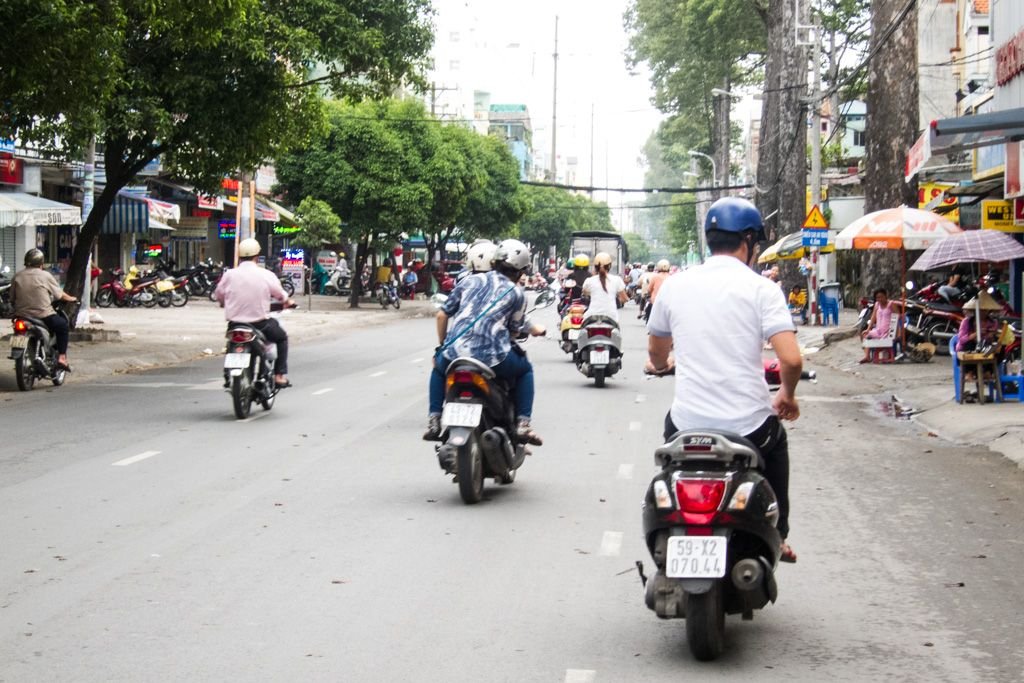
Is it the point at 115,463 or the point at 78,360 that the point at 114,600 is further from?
the point at 78,360

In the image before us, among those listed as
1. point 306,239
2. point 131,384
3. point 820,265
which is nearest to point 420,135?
point 306,239

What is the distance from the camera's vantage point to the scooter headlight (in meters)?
5.33

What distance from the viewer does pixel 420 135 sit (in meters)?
Answer: 47.6

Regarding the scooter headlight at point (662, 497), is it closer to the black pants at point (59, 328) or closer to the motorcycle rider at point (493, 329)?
the motorcycle rider at point (493, 329)

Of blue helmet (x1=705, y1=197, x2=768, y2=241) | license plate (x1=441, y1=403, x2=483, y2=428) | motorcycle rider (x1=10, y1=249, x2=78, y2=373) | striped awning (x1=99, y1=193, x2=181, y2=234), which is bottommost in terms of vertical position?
license plate (x1=441, y1=403, x2=483, y2=428)

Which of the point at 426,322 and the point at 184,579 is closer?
the point at 184,579

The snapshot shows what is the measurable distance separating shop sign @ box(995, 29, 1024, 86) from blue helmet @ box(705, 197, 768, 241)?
45.8 feet

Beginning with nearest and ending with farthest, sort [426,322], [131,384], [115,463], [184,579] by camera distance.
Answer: [184,579], [115,463], [131,384], [426,322]

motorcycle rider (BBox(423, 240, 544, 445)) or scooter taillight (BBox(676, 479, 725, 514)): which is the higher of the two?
motorcycle rider (BBox(423, 240, 544, 445))

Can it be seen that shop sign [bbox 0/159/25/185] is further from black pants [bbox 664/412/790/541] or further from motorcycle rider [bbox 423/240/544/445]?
black pants [bbox 664/412/790/541]

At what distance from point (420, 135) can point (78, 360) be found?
27340 millimetres

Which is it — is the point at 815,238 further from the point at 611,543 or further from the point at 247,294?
the point at 611,543

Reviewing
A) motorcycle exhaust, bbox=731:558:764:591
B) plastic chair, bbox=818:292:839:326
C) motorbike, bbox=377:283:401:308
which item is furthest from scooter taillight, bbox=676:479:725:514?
motorbike, bbox=377:283:401:308

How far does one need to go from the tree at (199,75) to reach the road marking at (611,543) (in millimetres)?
10078
